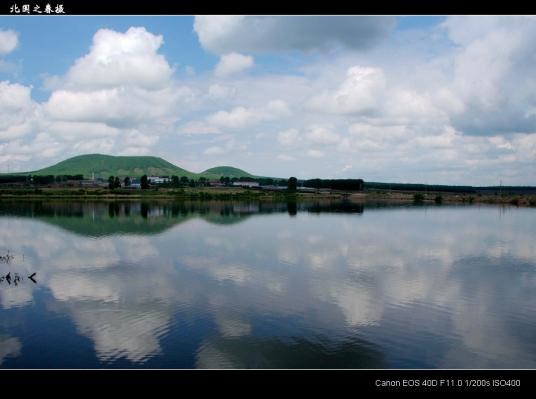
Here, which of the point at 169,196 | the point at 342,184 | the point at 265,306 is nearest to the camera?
the point at 265,306

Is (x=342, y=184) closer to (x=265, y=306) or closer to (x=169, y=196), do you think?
(x=169, y=196)

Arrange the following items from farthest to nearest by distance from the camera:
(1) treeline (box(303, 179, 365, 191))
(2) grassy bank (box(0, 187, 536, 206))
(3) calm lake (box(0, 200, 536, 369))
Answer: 1. (1) treeline (box(303, 179, 365, 191))
2. (2) grassy bank (box(0, 187, 536, 206))
3. (3) calm lake (box(0, 200, 536, 369))

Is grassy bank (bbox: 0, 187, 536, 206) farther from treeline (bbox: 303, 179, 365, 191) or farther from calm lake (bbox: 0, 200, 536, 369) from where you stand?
calm lake (bbox: 0, 200, 536, 369)

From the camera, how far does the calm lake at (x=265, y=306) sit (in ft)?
41.1

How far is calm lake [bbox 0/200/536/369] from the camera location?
12.5 meters

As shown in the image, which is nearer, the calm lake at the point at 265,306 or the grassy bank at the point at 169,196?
the calm lake at the point at 265,306

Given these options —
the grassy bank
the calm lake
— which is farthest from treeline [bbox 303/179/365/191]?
the calm lake

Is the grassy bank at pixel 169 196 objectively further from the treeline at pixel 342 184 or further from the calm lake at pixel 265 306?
the calm lake at pixel 265 306

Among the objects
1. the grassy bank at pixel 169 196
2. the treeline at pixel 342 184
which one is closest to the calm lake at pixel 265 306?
the grassy bank at pixel 169 196

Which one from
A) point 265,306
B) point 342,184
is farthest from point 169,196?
point 265,306

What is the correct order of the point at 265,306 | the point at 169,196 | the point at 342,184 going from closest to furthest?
1. the point at 265,306
2. the point at 169,196
3. the point at 342,184

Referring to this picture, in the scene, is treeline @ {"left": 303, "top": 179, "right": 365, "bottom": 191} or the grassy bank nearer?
the grassy bank

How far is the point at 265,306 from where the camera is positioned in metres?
17.2
